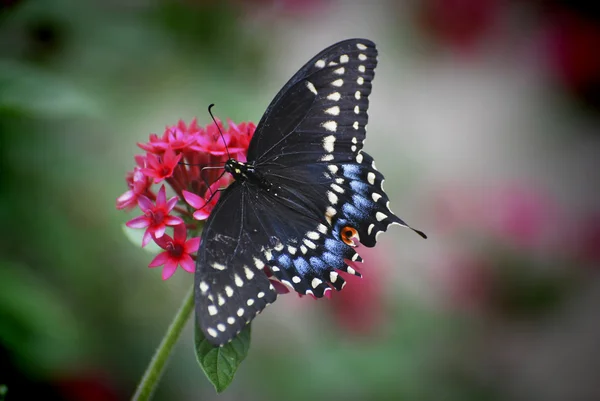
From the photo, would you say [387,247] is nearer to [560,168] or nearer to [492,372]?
[492,372]

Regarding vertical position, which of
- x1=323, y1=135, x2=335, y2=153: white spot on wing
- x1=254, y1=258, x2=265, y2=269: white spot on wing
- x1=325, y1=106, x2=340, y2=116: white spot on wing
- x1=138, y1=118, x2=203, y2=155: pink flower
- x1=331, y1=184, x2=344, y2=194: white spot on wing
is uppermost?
x1=325, y1=106, x2=340, y2=116: white spot on wing

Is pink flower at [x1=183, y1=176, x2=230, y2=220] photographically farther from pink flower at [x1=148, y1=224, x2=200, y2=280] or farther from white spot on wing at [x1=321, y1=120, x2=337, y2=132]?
white spot on wing at [x1=321, y1=120, x2=337, y2=132]

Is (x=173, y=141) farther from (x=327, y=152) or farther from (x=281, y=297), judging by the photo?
(x=281, y=297)

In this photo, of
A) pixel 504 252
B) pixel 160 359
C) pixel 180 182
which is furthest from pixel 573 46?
pixel 160 359

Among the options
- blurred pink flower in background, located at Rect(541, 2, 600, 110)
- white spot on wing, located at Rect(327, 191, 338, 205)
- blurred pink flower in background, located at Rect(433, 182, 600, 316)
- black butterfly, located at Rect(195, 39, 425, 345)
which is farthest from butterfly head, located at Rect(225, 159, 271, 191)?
blurred pink flower in background, located at Rect(541, 2, 600, 110)

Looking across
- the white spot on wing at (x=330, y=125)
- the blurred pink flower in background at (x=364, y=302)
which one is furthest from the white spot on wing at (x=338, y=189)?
the blurred pink flower in background at (x=364, y=302)

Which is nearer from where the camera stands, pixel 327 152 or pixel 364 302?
pixel 327 152
